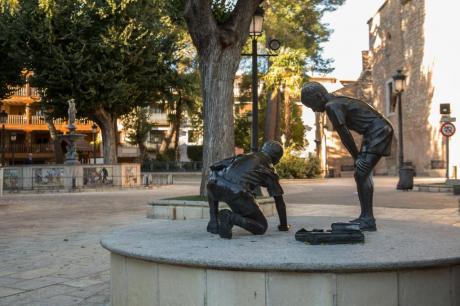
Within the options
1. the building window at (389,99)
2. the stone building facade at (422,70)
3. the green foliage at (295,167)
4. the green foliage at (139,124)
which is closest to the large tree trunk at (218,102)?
the green foliage at (295,167)

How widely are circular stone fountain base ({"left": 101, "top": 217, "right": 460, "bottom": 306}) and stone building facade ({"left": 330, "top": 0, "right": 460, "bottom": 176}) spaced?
1027 inches

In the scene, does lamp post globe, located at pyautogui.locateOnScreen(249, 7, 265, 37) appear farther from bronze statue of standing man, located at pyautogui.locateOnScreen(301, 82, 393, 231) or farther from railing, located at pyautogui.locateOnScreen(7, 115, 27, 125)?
railing, located at pyautogui.locateOnScreen(7, 115, 27, 125)

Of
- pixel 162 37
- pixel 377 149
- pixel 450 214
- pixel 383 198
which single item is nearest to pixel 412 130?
pixel 162 37

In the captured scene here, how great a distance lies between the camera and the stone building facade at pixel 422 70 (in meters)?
28.7

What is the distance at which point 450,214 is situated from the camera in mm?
10367

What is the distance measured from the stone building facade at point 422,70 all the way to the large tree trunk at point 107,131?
55.2 ft

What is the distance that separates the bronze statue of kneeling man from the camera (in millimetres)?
4461

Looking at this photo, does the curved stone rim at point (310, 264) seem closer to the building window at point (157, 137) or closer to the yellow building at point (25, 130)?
the yellow building at point (25, 130)

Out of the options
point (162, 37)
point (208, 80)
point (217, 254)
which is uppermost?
point (162, 37)

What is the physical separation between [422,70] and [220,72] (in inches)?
986

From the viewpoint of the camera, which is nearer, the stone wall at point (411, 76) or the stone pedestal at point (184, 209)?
the stone pedestal at point (184, 209)

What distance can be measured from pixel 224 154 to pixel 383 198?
23.1 ft

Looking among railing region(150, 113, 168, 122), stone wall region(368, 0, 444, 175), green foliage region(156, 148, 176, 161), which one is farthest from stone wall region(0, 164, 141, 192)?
railing region(150, 113, 168, 122)

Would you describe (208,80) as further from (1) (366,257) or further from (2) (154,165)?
(2) (154,165)
